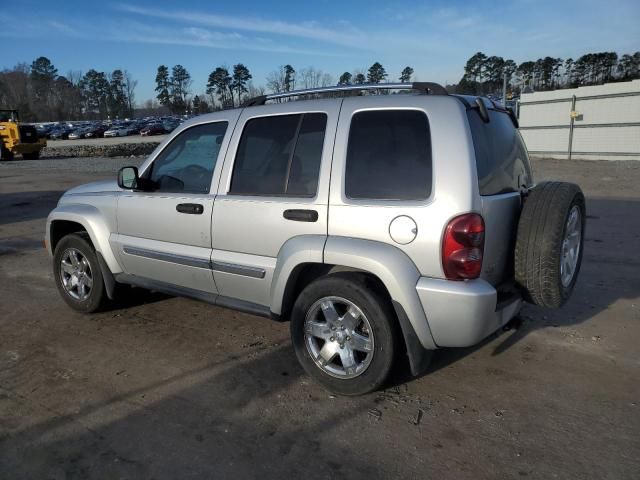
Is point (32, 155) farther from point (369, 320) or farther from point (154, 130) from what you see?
point (369, 320)

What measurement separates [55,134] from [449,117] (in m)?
66.8

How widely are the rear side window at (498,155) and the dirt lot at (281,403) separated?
136 cm

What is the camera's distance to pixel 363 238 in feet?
10.7

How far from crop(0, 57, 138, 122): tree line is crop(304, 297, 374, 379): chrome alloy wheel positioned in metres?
123

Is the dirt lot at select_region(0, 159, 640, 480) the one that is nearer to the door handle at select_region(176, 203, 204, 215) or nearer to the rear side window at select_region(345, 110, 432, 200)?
the door handle at select_region(176, 203, 204, 215)

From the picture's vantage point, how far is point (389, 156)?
10.7ft

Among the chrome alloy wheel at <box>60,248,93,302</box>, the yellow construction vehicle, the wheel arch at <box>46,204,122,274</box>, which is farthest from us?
the yellow construction vehicle

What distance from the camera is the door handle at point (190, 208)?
406cm

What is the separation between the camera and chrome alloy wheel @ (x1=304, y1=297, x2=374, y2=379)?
11.0 feet

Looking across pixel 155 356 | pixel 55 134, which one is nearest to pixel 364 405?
pixel 155 356

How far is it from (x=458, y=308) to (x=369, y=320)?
558 millimetres

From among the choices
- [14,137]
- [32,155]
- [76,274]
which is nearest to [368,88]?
[76,274]

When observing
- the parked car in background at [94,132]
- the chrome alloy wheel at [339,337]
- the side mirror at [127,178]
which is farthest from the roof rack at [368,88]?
the parked car in background at [94,132]

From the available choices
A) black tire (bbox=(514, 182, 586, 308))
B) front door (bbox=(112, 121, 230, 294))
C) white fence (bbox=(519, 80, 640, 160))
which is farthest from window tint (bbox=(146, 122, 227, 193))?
white fence (bbox=(519, 80, 640, 160))
